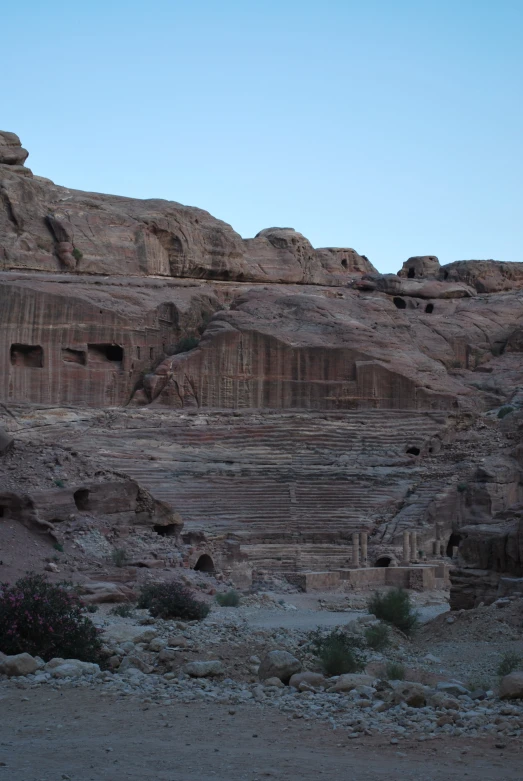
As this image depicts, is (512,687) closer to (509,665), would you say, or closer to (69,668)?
(509,665)

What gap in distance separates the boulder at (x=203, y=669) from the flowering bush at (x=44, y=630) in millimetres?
1133

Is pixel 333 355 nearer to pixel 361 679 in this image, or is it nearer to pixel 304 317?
pixel 304 317

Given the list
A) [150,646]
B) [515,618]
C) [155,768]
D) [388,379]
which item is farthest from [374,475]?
[155,768]

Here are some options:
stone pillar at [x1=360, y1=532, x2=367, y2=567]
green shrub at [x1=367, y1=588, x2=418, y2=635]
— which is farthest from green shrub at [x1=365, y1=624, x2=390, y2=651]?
stone pillar at [x1=360, y1=532, x2=367, y2=567]

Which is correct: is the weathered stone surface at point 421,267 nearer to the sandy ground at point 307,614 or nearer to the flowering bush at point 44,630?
the sandy ground at point 307,614

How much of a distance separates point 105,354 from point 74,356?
1.44 m

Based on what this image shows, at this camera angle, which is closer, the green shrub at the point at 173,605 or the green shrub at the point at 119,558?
the green shrub at the point at 173,605

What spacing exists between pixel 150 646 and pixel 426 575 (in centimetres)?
1463

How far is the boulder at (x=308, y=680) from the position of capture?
9.65 meters

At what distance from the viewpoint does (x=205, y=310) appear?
44.4m

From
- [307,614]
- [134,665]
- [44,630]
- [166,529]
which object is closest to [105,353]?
[166,529]

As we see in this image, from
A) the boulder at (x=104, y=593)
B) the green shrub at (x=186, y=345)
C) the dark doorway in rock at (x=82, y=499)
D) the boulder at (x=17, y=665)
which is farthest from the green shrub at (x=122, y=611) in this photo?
the green shrub at (x=186, y=345)

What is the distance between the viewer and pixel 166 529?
23.9 meters

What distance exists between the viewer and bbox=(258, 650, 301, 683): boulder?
10.1m
